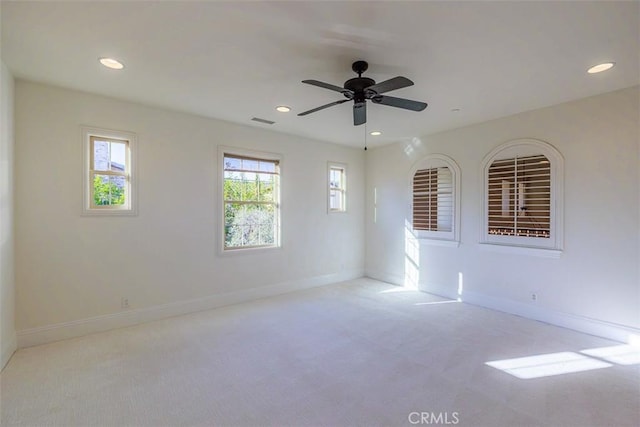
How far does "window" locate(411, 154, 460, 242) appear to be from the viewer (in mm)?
4918

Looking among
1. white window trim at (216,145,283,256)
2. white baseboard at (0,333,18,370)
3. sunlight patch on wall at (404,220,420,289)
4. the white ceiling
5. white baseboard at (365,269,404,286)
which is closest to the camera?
the white ceiling

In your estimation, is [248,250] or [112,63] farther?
[248,250]

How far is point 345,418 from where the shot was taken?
209 centimetres

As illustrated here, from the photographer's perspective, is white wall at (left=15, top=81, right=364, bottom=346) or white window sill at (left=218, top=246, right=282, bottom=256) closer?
white wall at (left=15, top=81, right=364, bottom=346)

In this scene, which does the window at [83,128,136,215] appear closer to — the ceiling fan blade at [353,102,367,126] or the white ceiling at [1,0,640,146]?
the white ceiling at [1,0,640,146]

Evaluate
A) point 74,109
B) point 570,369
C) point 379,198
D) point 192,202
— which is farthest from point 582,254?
point 74,109

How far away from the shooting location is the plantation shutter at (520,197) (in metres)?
3.94

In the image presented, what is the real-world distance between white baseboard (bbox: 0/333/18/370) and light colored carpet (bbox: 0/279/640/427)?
0.09 meters

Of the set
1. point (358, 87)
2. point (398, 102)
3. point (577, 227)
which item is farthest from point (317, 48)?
point (577, 227)

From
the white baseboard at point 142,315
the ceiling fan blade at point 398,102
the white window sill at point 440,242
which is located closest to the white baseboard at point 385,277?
the white window sill at point 440,242

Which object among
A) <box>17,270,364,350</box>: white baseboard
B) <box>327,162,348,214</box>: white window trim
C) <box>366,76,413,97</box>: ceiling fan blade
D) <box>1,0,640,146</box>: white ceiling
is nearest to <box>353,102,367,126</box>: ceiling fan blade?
<box>366,76,413,97</box>: ceiling fan blade

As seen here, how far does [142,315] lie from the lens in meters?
3.86

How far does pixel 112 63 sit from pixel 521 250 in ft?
17.5

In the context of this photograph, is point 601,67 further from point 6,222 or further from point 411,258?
point 6,222
